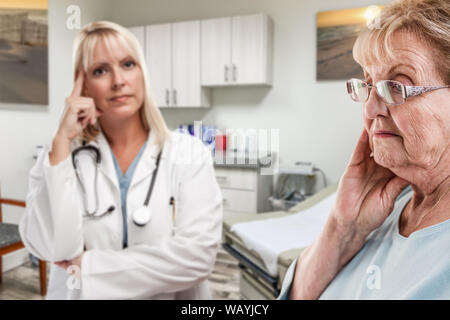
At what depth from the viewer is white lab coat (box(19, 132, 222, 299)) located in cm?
55

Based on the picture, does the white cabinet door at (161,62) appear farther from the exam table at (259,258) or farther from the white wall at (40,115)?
the exam table at (259,258)

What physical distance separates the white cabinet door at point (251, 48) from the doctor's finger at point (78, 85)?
0.28m

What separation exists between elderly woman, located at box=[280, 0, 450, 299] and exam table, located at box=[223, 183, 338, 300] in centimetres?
13

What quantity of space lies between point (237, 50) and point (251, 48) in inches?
2.4

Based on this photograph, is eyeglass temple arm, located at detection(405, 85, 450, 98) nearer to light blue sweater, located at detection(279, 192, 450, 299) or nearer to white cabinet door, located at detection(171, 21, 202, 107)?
light blue sweater, located at detection(279, 192, 450, 299)

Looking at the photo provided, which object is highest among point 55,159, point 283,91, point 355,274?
point 283,91

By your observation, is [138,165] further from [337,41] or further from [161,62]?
[337,41]

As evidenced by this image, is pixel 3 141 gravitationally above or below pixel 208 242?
above

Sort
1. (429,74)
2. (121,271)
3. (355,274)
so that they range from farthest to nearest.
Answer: (121,271)
(355,274)
(429,74)

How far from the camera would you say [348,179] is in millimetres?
312

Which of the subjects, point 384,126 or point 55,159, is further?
point 55,159

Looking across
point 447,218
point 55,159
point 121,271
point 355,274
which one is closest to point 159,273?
point 121,271

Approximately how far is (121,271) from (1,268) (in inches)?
8.6

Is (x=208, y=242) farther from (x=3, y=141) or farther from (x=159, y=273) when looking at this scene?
(x=3, y=141)
